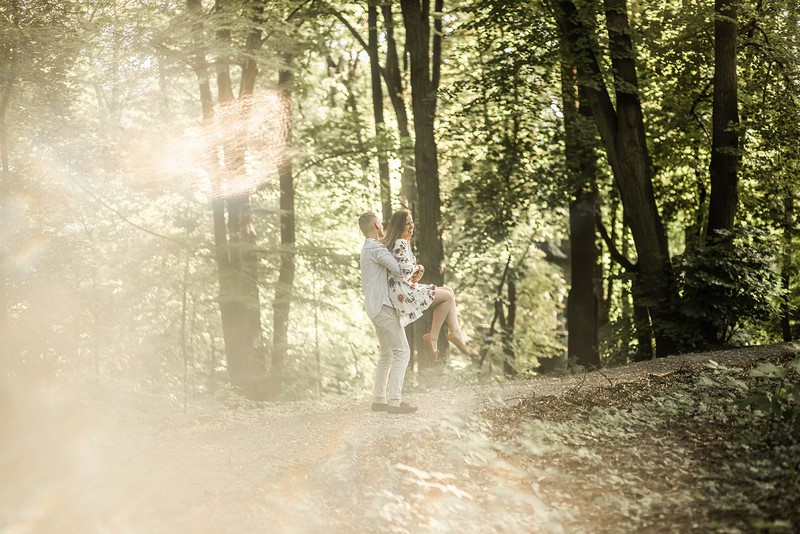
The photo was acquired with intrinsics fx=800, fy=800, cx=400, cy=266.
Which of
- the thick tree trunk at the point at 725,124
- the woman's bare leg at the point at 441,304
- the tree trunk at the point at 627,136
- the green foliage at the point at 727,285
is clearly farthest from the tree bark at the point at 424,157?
the woman's bare leg at the point at 441,304

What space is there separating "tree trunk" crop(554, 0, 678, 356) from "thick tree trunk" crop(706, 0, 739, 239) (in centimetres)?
114

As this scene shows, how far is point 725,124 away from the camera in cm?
1483

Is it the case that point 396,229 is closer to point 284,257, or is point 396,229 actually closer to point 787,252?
point 284,257

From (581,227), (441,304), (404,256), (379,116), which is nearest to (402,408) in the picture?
(441,304)

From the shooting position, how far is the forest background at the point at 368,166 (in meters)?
14.7

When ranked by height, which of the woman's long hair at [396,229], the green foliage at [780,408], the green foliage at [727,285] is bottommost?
the green foliage at [780,408]

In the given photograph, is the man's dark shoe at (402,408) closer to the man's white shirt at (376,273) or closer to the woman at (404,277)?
the woman at (404,277)

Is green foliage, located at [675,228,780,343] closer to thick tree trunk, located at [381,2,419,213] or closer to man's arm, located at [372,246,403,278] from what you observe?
thick tree trunk, located at [381,2,419,213]

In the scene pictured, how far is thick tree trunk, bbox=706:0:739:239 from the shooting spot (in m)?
14.7

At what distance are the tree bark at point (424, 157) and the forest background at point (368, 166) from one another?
49mm

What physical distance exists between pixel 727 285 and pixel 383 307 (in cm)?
774

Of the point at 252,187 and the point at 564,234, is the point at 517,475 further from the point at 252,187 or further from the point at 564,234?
the point at 564,234

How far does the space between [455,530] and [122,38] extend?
1247 centimetres

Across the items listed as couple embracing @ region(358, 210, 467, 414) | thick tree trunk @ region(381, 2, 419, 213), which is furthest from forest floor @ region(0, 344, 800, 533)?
thick tree trunk @ region(381, 2, 419, 213)
